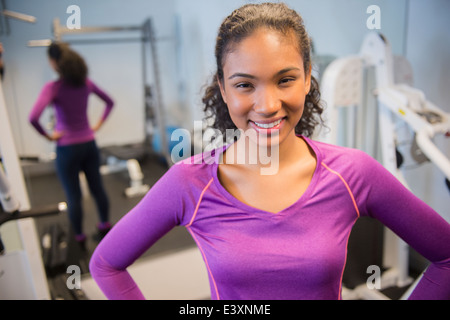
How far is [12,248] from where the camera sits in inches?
55.2

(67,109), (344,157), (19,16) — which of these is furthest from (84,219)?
(344,157)

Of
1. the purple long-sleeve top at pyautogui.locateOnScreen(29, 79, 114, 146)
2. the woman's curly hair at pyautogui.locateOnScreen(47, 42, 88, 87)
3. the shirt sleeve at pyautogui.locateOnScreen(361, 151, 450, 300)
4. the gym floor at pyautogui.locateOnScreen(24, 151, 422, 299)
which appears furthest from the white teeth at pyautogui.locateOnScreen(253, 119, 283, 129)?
the purple long-sleeve top at pyautogui.locateOnScreen(29, 79, 114, 146)

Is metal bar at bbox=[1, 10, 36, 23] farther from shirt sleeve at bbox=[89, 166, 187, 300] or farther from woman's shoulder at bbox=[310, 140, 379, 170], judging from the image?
woman's shoulder at bbox=[310, 140, 379, 170]

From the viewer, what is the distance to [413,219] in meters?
0.70

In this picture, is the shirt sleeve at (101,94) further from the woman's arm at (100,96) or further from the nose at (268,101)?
the nose at (268,101)

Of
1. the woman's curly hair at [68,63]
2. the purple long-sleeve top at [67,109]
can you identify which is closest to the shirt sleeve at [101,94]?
the purple long-sleeve top at [67,109]

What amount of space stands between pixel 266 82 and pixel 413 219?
0.43m

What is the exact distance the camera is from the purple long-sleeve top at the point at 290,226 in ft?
2.21

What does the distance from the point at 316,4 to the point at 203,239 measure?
1060mm

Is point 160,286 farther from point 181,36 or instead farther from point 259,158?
point 181,36

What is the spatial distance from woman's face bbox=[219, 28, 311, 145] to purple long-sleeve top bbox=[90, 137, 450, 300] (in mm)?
164

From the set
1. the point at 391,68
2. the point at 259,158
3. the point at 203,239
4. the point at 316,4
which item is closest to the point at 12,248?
the point at 203,239

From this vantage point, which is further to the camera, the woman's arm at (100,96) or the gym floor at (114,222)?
the woman's arm at (100,96)

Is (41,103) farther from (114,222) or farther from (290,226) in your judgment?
(290,226)
